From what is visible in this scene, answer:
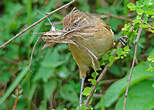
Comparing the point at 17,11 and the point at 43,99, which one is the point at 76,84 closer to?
the point at 43,99

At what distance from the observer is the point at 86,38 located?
2424mm

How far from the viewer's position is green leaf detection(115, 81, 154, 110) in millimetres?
2893

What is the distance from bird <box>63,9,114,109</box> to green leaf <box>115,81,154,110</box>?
57cm

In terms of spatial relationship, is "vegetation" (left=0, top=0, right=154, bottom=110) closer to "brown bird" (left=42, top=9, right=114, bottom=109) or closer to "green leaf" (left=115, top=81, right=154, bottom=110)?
"green leaf" (left=115, top=81, right=154, bottom=110)

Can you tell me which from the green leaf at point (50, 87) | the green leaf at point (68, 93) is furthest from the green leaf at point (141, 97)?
the green leaf at point (50, 87)

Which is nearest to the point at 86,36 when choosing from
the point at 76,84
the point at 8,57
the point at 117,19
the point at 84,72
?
the point at 84,72

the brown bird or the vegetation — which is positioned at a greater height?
the brown bird

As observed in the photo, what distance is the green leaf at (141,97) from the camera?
289cm

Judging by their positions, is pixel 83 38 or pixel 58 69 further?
pixel 58 69

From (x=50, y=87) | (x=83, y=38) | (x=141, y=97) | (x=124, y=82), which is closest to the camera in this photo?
(x=83, y=38)

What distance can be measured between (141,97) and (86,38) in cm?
104

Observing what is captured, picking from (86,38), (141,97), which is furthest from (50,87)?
(86,38)

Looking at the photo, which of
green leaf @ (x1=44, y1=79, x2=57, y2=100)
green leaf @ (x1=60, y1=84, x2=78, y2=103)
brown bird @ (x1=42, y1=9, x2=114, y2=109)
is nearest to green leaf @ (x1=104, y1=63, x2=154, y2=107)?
brown bird @ (x1=42, y1=9, x2=114, y2=109)

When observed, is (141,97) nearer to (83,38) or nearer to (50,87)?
(83,38)
